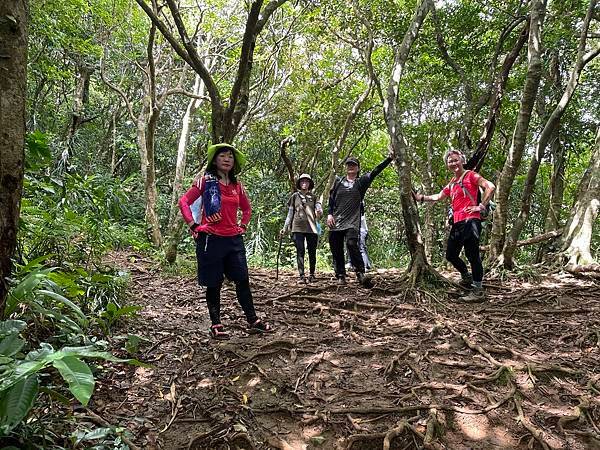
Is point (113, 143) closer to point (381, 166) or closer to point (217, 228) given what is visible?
point (381, 166)

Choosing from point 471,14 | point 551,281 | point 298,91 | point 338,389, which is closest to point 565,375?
point 338,389

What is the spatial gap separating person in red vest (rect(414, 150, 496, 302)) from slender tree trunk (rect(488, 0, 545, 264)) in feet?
5.99

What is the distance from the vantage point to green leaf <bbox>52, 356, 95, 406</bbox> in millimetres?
1844

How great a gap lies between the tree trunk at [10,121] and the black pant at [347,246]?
5.20 meters

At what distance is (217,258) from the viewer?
4859mm

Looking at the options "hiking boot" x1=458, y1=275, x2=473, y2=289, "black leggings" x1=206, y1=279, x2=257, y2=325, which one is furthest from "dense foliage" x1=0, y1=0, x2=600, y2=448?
"hiking boot" x1=458, y1=275, x2=473, y2=289

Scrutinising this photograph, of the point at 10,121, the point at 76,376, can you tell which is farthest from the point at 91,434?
the point at 10,121

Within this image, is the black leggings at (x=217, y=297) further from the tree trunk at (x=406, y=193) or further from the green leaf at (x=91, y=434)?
the tree trunk at (x=406, y=193)

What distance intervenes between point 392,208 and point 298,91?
23.8 feet

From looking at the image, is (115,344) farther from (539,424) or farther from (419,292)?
(419,292)

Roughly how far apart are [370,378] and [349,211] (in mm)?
3526

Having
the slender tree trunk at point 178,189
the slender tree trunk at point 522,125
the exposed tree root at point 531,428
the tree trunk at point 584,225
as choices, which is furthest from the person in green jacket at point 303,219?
the exposed tree root at point 531,428

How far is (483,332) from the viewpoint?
16.6ft

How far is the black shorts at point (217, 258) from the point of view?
15.9 ft
